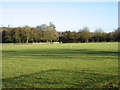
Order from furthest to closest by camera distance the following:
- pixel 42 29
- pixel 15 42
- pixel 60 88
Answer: pixel 42 29 → pixel 15 42 → pixel 60 88

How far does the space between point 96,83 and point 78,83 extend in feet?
2.91

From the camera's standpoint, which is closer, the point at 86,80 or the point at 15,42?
the point at 86,80

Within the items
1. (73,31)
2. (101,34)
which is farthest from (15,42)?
(101,34)

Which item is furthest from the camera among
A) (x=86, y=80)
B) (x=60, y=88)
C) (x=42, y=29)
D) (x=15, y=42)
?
(x=42, y=29)

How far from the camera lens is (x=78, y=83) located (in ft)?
28.6

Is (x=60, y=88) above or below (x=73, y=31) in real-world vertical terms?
below

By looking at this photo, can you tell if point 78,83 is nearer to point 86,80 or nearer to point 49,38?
point 86,80

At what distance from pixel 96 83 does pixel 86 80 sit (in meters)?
0.77

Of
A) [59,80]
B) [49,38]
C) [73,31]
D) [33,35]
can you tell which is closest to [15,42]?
[33,35]

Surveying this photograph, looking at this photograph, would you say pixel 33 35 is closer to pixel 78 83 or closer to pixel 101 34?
pixel 101 34

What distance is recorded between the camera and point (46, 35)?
348ft

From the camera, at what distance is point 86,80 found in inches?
367

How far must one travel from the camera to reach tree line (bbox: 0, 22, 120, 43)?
3878 inches

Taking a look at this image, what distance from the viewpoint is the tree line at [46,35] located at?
9850 cm
